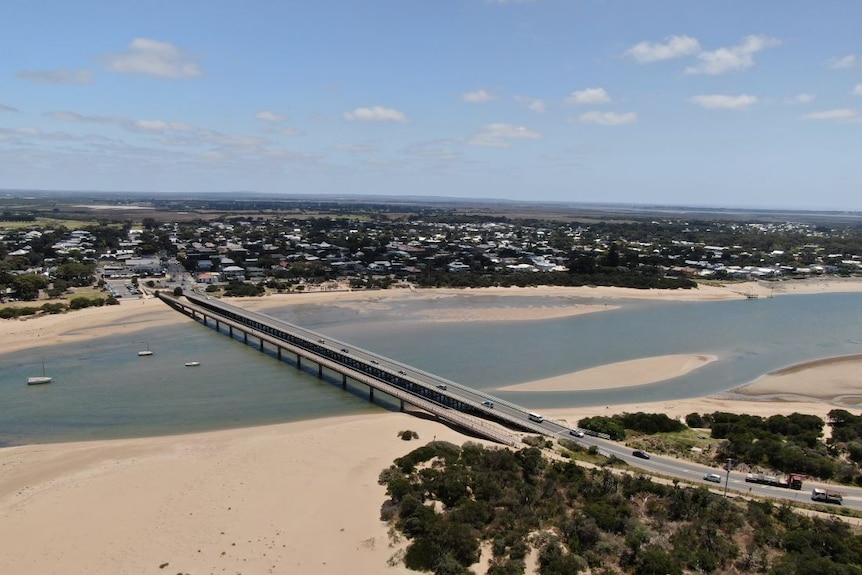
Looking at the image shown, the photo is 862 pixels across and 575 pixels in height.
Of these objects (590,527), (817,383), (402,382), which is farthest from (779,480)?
(817,383)

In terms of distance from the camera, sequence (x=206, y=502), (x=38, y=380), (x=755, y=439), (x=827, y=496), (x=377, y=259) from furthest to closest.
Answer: (x=377, y=259)
(x=38, y=380)
(x=755, y=439)
(x=206, y=502)
(x=827, y=496)

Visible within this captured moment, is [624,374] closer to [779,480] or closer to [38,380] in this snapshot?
[779,480]

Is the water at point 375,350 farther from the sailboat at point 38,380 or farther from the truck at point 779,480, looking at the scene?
the truck at point 779,480

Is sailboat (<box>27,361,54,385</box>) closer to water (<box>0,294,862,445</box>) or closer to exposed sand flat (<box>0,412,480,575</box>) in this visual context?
water (<box>0,294,862,445</box>)

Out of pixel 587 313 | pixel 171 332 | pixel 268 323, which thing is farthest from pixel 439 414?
pixel 587 313

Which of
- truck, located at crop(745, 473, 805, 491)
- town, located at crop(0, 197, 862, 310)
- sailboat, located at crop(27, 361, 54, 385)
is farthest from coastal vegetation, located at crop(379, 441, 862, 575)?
town, located at crop(0, 197, 862, 310)
